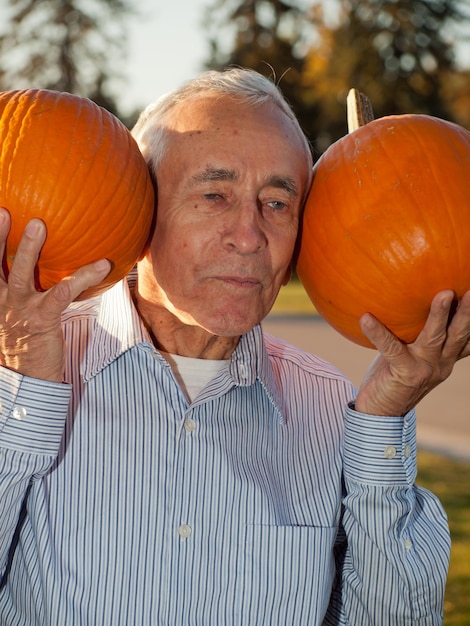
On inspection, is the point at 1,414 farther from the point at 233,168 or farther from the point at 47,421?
the point at 233,168

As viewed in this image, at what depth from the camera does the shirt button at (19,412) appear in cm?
218

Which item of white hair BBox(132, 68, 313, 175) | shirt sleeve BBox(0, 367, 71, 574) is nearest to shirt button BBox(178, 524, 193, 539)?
shirt sleeve BBox(0, 367, 71, 574)

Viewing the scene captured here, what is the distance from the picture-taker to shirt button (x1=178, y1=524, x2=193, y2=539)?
238 cm

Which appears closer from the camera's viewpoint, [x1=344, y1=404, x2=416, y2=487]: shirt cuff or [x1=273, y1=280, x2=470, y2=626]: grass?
[x1=344, y1=404, x2=416, y2=487]: shirt cuff

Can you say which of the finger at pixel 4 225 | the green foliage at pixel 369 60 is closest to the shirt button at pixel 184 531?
the finger at pixel 4 225

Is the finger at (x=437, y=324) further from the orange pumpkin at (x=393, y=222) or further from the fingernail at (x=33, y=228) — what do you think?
the fingernail at (x=33, y=228)

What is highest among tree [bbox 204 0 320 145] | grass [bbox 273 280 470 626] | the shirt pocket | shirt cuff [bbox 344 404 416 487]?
shirt cuff [bbox 344 404 416 487]

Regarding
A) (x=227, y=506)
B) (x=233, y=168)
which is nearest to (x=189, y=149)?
(x=233, y=168)

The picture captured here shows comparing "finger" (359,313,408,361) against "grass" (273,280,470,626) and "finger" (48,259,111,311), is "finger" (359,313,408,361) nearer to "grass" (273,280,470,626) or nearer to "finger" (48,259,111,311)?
"finger" (48,259,111,311)

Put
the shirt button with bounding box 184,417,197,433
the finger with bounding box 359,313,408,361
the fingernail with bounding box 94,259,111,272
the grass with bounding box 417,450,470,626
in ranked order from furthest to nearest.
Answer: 1. the grass with bounding box 417,450,470,626
2. the shirt button with bounding box 184,417,197,433
3. the finger with bounding box 359,313,408,361
4. the fingernail with bounding box 94,259,111,272

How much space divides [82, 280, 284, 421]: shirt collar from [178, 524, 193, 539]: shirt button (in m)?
0.46

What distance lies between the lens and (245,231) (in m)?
2.41

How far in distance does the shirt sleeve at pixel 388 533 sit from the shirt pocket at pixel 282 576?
120mm

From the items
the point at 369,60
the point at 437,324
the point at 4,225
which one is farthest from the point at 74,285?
the point at 369,60
